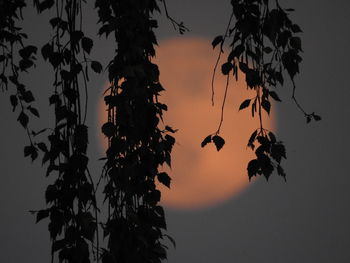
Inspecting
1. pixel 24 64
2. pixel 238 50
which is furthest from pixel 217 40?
pixel 24 64

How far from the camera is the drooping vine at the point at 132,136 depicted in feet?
3.20

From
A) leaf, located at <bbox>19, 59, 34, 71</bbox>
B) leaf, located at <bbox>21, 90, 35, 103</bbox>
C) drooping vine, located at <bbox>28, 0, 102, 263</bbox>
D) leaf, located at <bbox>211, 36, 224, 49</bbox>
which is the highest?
leaf, located at <bbox>19, 59, 34, 71</bbox>

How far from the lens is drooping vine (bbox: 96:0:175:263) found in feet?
3.20

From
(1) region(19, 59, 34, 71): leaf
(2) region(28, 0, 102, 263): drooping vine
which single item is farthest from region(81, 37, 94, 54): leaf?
(1) region(19, 59, 34, 71): leaf

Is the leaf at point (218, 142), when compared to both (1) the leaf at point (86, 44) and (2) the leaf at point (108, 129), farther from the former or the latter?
(1) the leaf at point (86, 44)

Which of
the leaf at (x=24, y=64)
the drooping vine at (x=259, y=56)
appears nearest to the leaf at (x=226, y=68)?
the drooping vine at (x=259, y=56)

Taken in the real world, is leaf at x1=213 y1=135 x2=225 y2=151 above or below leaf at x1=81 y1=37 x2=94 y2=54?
below

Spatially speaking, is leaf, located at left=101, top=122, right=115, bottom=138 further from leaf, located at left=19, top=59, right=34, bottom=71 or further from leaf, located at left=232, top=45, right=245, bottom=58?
leaf, located at left=19, top=59, right=34, bottom=71

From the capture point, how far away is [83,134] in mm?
950

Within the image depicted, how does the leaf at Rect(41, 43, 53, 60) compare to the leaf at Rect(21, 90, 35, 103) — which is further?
the leaf at Rect(21, 90, 35, 103)

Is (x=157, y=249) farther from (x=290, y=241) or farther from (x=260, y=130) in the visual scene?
(x=290, y=241)

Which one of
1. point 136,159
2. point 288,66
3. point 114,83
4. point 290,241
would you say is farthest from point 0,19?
point 290,241

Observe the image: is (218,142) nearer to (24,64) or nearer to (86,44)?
(86,44)

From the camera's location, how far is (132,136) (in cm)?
103
